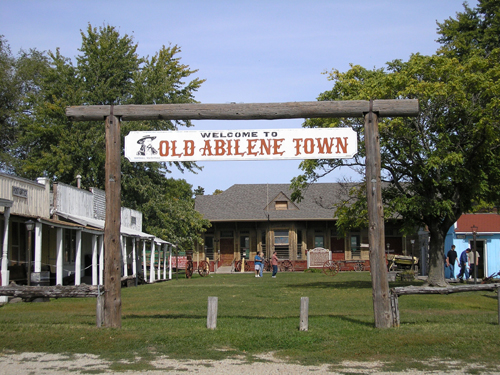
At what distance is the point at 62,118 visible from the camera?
40.1m

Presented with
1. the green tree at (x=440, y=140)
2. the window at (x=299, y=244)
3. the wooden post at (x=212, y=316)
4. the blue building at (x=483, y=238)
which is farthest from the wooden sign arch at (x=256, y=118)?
the window at (x=299, y=244)

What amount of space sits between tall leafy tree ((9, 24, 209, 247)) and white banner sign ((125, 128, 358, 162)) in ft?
90.9

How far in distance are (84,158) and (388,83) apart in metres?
25.1

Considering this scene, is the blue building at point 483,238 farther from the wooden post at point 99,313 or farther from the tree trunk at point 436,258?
the wooden post at point 99,313

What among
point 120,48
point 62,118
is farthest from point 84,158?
point 120,48

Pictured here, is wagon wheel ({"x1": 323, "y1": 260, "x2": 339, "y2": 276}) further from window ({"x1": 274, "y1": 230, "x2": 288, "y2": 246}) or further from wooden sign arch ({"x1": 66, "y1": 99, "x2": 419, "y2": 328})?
wooden sign arch ({"x1": 66, "y1": 99, "x2": 419, "y2": 328})

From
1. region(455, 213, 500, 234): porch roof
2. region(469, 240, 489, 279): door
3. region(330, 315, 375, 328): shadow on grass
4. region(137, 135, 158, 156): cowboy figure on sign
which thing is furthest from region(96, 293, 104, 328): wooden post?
region(469, 240, 489, 279): door

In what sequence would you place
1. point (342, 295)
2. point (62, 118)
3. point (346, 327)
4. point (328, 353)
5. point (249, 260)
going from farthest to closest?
point (249, 260) → point (62, 118) → point (342, 295) → point (346, 327) → point (328, 353)

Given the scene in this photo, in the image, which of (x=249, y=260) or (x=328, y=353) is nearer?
(x=328, y=353)

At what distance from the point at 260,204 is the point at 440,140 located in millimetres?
33661

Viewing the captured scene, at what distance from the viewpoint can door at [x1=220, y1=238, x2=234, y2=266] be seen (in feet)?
171

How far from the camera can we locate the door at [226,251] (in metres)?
52.0

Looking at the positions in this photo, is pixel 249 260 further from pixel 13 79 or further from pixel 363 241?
pixel 13 79

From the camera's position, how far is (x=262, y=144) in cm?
1060
